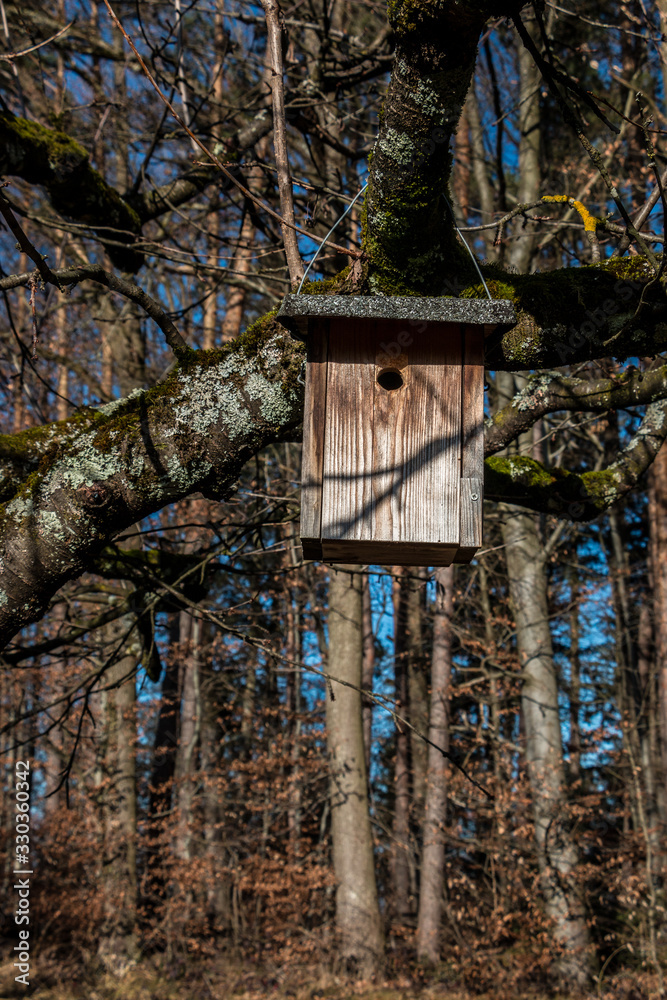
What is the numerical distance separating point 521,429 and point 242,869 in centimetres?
885

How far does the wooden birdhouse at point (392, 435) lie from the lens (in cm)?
207

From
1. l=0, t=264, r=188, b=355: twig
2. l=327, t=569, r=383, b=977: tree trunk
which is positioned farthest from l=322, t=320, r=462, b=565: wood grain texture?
l=327, t=569, r=383, b=977: tree trunk

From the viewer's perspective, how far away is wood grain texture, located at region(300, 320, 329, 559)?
2.08 meters

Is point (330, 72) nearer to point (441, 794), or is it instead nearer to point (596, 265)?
point (596, 265)

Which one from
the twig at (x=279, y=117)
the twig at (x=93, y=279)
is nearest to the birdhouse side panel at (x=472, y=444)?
the twig at (x=279, y=117)

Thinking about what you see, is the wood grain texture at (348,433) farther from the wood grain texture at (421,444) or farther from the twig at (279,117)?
the twig at (279,117)

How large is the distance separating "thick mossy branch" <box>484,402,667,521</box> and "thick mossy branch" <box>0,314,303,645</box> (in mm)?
1298

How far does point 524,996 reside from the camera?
743 cm

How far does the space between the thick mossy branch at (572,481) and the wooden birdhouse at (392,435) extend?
124cm

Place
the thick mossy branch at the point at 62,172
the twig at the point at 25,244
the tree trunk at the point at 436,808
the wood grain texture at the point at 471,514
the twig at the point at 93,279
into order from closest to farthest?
the twig at the point at 25,244 < the wood grain texture at the point at 471,514 < the twig at the point at 93,279 < the thick mossy branch at the point at 62,172 < the tree trunk at the point at 436,808

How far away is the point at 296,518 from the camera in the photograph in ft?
14.5

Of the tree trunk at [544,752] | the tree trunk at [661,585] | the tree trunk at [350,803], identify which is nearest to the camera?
the tree trunk at [350,803]

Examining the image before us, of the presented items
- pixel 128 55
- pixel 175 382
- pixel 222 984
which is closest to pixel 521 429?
pixel 175 382

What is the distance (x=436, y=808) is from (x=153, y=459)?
8.17 meters
